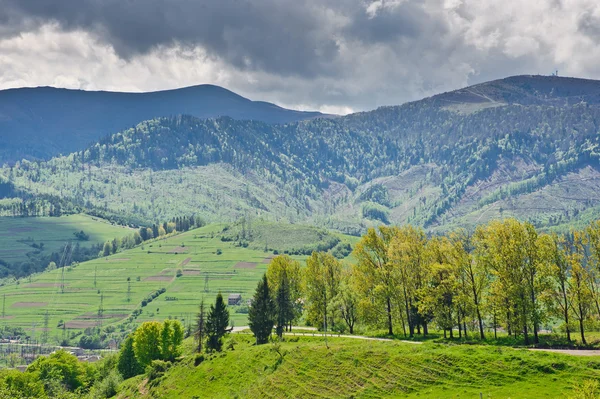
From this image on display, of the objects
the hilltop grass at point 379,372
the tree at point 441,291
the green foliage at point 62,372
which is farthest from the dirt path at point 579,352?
the green foliage at point 62,372

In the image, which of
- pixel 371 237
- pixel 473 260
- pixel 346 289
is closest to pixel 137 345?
pixel 346 289

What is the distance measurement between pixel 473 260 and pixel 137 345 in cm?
8304

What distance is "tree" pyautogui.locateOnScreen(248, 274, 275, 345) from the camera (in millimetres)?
100375

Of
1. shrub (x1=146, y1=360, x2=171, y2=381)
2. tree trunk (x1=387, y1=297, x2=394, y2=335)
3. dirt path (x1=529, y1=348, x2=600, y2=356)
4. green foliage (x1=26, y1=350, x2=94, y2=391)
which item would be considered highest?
tree trunk (x1=387, y1=297, x2=394, y2=335)

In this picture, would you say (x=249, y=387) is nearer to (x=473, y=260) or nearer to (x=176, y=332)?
(x=473, y=260)

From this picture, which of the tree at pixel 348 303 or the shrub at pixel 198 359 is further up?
the tree at pixel 348 303

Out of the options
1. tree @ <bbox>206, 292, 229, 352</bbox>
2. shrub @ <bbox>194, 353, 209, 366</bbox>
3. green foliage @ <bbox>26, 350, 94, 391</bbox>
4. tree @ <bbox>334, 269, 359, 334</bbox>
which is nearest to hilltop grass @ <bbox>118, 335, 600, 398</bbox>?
shrub @ <bbox>194, 353, 209, 366</bbox>

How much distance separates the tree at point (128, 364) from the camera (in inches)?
5256

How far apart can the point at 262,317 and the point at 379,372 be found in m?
38.7

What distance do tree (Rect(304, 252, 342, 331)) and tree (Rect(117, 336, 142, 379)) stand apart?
48.6 m

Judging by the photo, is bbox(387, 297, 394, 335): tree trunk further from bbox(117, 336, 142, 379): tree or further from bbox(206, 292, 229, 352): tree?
bbox(117, 336, 142, 379): tree

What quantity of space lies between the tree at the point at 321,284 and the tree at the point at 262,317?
450 inches

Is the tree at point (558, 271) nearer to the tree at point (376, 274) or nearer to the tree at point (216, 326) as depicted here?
the tree at point (376, 274)

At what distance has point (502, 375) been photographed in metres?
57.2
